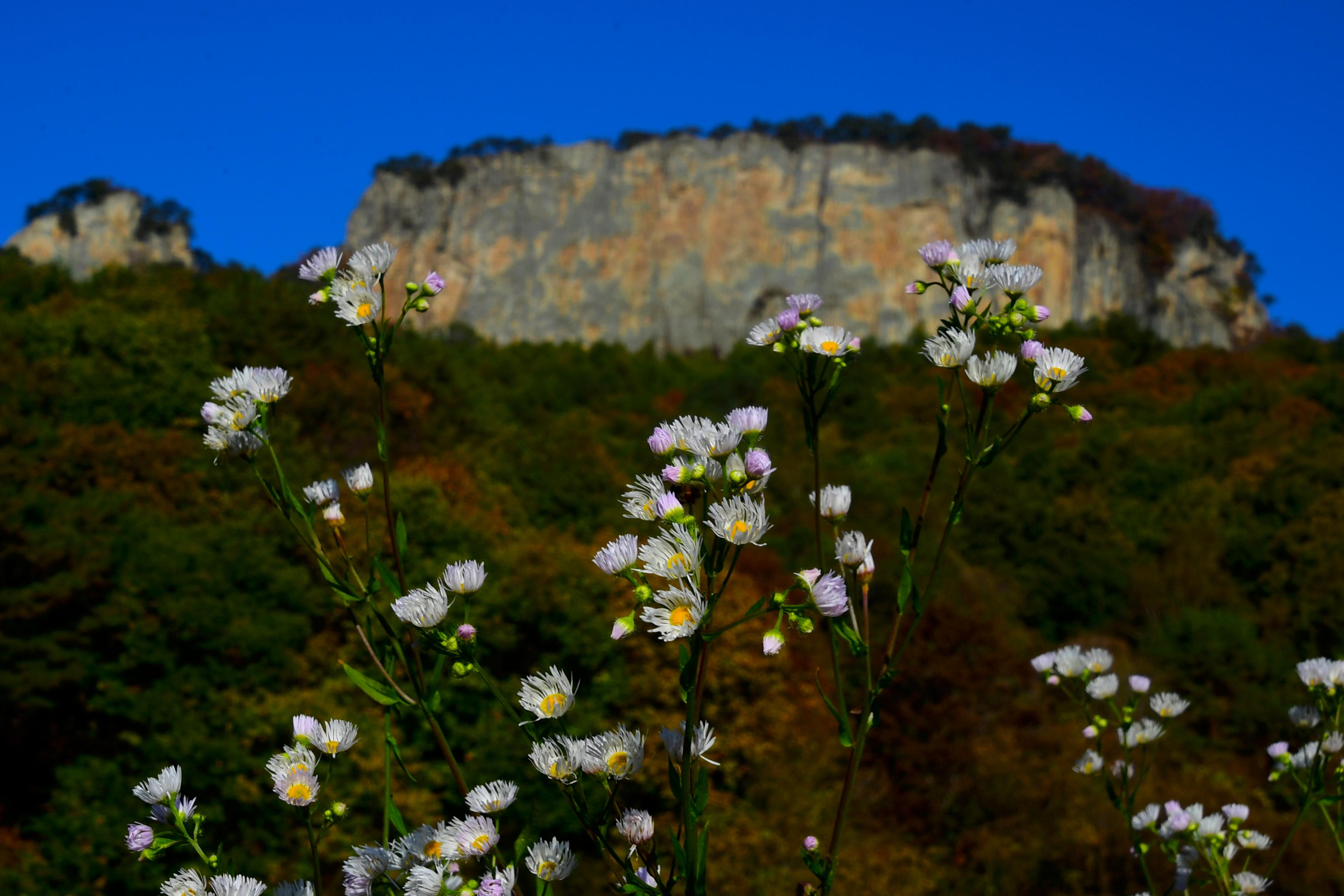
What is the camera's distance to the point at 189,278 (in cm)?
4066

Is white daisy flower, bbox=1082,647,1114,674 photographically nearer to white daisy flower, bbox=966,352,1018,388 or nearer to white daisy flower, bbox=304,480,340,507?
white daisy flower, bbox=966,352,1018,388

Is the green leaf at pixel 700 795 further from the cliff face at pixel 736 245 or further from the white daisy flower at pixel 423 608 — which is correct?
the cliff face at pixel 736 245

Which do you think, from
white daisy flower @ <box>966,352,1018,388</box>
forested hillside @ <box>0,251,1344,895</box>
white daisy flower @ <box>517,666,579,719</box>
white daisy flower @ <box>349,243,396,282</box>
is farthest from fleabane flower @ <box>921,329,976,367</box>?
forested hillside @ <box>0,251,1344,895</box>

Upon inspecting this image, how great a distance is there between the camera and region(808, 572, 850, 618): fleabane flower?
1712 millimetres

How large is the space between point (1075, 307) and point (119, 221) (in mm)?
72954

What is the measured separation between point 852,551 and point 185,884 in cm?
136

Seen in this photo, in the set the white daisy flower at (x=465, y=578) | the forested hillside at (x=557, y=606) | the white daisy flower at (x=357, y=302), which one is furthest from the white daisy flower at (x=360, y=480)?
the white daisy flower at (x=465, y=578)

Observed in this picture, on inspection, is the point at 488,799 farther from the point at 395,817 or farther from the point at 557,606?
the point at 557,606

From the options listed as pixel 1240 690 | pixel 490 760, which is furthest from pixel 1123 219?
pixel 490 760

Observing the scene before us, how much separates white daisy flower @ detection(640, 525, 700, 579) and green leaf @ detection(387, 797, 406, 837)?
72 centimetres

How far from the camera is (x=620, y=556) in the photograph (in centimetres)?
182

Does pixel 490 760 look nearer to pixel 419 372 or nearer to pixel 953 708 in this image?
pixel 953 708

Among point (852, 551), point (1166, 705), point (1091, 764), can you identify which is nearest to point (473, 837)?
point (852, 551)

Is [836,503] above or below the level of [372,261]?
below
